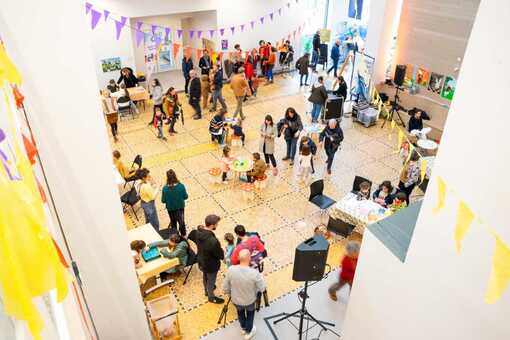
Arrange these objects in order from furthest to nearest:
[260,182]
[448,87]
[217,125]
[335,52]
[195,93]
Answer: [335,52], [195,93], [448,87], [217,125], [260,182]

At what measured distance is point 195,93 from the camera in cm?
1205

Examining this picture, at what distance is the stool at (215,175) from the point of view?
9281 mm

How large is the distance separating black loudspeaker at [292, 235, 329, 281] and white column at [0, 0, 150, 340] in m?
2.07

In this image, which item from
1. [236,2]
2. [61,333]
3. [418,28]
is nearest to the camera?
[61,333]

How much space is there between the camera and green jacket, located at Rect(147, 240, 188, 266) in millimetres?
6492

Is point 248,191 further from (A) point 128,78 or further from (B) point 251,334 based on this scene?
(A) point 128,78

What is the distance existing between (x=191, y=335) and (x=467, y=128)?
4.72 m

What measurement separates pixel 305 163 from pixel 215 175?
6.61 ft

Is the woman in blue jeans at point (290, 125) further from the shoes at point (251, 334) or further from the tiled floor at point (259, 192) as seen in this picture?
the shoes at point (251, 334)

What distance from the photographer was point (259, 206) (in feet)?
28.7

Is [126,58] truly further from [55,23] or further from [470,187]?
[470,187]

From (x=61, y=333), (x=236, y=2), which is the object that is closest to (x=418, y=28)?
(x=236, y=2)

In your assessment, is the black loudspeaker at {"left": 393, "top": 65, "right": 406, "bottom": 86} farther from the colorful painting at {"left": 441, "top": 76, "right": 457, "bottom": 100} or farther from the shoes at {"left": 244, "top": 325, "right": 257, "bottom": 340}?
the shoes at {"left": 244, "top": 325, "right": 257, "bottom": 340}

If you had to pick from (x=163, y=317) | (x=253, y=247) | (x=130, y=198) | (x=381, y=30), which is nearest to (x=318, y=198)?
(x=253, y=247)
